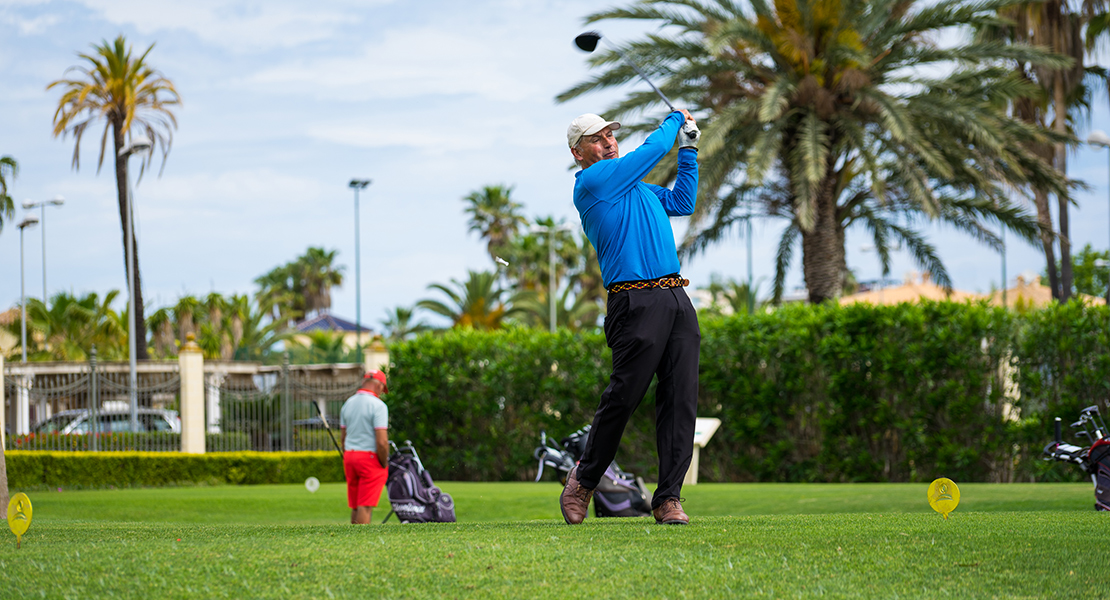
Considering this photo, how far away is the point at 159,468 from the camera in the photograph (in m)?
19.2

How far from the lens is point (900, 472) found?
1572 centimetres

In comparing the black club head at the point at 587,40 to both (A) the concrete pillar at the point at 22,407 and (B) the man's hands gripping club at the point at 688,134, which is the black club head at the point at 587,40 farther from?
(A) the concrete pillar at the point at 22,407

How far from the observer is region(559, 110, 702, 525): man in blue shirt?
194 inches

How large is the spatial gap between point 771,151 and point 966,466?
19.0 ft

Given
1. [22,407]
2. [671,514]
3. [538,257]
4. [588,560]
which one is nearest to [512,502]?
[671,514]

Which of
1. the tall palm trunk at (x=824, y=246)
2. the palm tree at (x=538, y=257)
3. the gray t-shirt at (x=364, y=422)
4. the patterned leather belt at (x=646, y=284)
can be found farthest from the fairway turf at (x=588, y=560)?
the palm tree at (x=538, y=257)

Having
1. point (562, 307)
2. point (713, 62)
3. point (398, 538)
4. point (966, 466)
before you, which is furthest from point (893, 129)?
point (562, 307)

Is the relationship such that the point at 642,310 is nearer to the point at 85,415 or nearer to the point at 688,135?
the point at 688,135

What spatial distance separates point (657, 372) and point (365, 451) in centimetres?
541

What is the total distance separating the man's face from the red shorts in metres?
5.46

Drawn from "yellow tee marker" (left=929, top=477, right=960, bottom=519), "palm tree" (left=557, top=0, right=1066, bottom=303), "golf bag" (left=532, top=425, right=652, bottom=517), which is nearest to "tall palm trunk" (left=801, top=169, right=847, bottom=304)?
"palm tree" (left=557, top=0, right=1066, bottom=303)

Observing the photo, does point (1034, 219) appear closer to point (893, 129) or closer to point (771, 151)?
point (893, 129)

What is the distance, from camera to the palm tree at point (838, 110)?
55.0 ft

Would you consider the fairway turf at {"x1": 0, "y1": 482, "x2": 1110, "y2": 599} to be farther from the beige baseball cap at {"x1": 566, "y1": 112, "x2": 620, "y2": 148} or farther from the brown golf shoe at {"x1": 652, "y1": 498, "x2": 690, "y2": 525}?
the beige baseball cap at {"x1": 566, "y1": 112, "x2": 620, "y2": 148}
